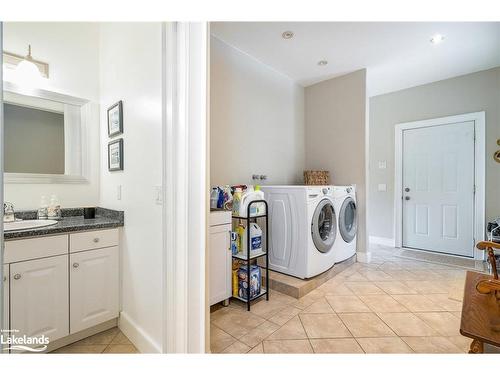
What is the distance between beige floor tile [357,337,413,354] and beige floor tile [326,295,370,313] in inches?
14.7

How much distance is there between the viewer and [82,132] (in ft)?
6.34

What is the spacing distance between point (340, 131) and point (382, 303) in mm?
2150

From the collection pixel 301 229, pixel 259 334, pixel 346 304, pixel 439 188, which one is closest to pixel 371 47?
pixel 301 229

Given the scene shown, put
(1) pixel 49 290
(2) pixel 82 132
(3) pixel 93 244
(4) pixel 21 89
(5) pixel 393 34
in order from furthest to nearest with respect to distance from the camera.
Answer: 1. (5) pixel 393 34
2. (2) pixel 82 132
3. (4) pixel 21 89
4. (3) pixel 93 244
5. (1) pixel 49 290

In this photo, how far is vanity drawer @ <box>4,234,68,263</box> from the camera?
1247 mm

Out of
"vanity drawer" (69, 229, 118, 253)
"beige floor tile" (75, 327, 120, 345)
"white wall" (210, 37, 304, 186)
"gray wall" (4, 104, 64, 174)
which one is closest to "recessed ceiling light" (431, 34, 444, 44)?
"white wall" (210, 37, 304, 186)

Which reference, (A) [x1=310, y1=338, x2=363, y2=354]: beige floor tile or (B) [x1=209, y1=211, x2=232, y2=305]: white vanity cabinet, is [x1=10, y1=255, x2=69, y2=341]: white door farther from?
(A) [x1=310, y1=338, x2=363, y2=354]: beige floor tile

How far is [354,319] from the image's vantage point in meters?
1.79

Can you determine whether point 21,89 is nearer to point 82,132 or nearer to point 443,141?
point 82,132

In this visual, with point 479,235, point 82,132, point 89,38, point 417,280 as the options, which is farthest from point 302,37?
point 479,235

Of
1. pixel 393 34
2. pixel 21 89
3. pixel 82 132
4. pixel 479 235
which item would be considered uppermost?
pixel 393 34

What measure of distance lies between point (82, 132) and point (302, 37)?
7.35ft

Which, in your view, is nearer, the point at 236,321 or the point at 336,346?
the point at 336,346

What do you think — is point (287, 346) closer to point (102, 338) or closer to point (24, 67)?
point (102, 338)
